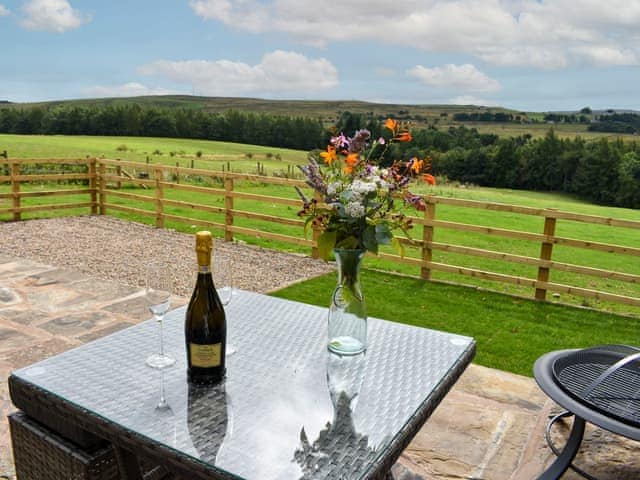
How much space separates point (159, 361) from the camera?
178 centimetres

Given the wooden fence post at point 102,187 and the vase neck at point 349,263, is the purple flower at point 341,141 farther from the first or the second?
the wooden fence post at point 102,187

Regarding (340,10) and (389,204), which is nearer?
(389,204)

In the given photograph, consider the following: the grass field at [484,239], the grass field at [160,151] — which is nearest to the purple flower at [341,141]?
the grass field at [484,239]

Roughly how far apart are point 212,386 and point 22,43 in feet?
59.5

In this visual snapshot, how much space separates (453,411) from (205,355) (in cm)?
162

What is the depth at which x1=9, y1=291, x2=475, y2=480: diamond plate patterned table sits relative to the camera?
4.26 feet

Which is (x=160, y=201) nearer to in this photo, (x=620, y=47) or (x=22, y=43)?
(x=620, y=47)

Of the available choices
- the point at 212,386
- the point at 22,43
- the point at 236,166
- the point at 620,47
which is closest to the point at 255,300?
the point at 212,386

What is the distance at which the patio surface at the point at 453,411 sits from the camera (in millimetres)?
2115

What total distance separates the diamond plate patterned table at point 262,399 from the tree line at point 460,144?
20.1 m

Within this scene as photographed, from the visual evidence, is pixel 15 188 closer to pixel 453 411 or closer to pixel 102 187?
pixel 102 187

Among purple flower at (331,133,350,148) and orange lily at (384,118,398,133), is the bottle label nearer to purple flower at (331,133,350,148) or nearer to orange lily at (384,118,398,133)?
purple flower at (331,133,350,148)

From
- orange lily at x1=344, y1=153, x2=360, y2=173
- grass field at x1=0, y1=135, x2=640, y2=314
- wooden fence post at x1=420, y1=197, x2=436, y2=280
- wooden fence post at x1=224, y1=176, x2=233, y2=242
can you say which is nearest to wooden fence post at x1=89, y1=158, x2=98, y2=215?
grass field at x1=0, y1=135, x2=640, y2=314

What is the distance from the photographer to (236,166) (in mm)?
28281
